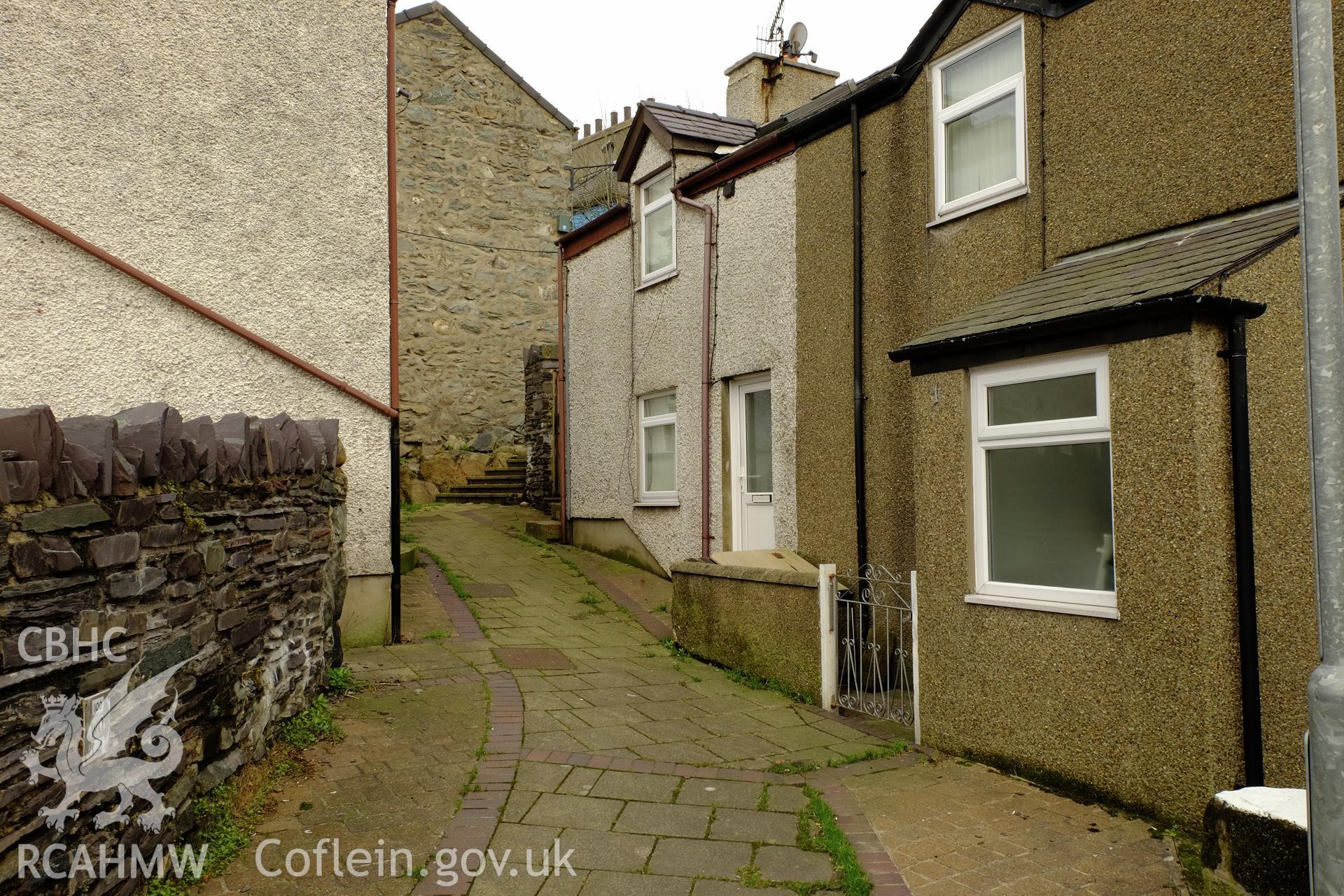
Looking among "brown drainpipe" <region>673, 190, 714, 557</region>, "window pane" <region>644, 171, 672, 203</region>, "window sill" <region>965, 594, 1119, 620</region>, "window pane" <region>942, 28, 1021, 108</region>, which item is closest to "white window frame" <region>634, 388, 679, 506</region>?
"brown drainpipe" <region>673, 190, 714, 557</region>

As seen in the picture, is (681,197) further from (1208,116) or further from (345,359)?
(1208,116)

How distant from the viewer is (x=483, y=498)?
16.0 metres

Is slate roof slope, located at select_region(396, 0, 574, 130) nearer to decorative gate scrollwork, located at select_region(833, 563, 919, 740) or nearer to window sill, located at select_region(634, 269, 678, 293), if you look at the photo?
window sill, located at select_region(634, 269, 678, 293)

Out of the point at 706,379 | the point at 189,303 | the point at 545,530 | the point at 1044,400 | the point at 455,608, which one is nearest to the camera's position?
the point at 1044,400

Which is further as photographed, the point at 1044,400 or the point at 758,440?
the point at 758,440

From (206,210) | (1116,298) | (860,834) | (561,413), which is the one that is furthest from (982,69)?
(561,413)

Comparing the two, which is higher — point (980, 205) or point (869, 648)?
point (980, 205)

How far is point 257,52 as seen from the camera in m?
7.56

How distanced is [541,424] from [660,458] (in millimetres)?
3348

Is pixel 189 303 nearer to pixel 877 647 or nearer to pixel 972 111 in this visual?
pixel 877 647

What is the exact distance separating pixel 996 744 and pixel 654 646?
12.2ft

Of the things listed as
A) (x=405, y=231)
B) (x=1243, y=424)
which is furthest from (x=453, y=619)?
(x=405, y=231)

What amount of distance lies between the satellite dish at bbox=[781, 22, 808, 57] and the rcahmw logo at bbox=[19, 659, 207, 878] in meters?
10.4

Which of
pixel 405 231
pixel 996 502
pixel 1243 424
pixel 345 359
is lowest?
pixel 996 502
